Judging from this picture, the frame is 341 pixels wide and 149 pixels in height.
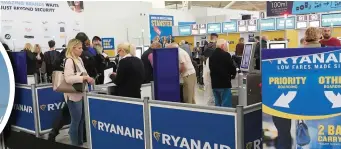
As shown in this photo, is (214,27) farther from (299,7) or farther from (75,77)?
(75,77)

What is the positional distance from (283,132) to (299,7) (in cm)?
1171

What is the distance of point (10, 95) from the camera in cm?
204

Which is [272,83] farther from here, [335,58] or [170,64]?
[170,64]

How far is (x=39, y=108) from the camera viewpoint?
3.79 metres

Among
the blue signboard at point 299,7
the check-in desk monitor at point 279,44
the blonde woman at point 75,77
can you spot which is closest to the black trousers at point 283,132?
the blonde woman at point 75,77

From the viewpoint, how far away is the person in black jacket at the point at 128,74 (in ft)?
10.5

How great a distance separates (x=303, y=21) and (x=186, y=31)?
461cm

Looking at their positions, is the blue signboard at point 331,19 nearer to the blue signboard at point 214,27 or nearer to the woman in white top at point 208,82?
the blue signboard at point 214,27

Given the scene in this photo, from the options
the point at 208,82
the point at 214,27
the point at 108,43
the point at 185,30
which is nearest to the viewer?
the point at 208,82

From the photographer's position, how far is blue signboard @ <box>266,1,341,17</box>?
11.1 m

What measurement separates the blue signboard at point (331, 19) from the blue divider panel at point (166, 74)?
8.22m

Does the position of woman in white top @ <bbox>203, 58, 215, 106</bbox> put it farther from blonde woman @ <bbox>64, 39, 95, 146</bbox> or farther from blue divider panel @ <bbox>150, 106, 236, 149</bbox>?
blue divider panel @ <bbox>150, 106, 236, 149</bbox>

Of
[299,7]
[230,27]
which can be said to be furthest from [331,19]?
[230,27]

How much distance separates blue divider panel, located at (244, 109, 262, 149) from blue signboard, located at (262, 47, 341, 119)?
32cm
